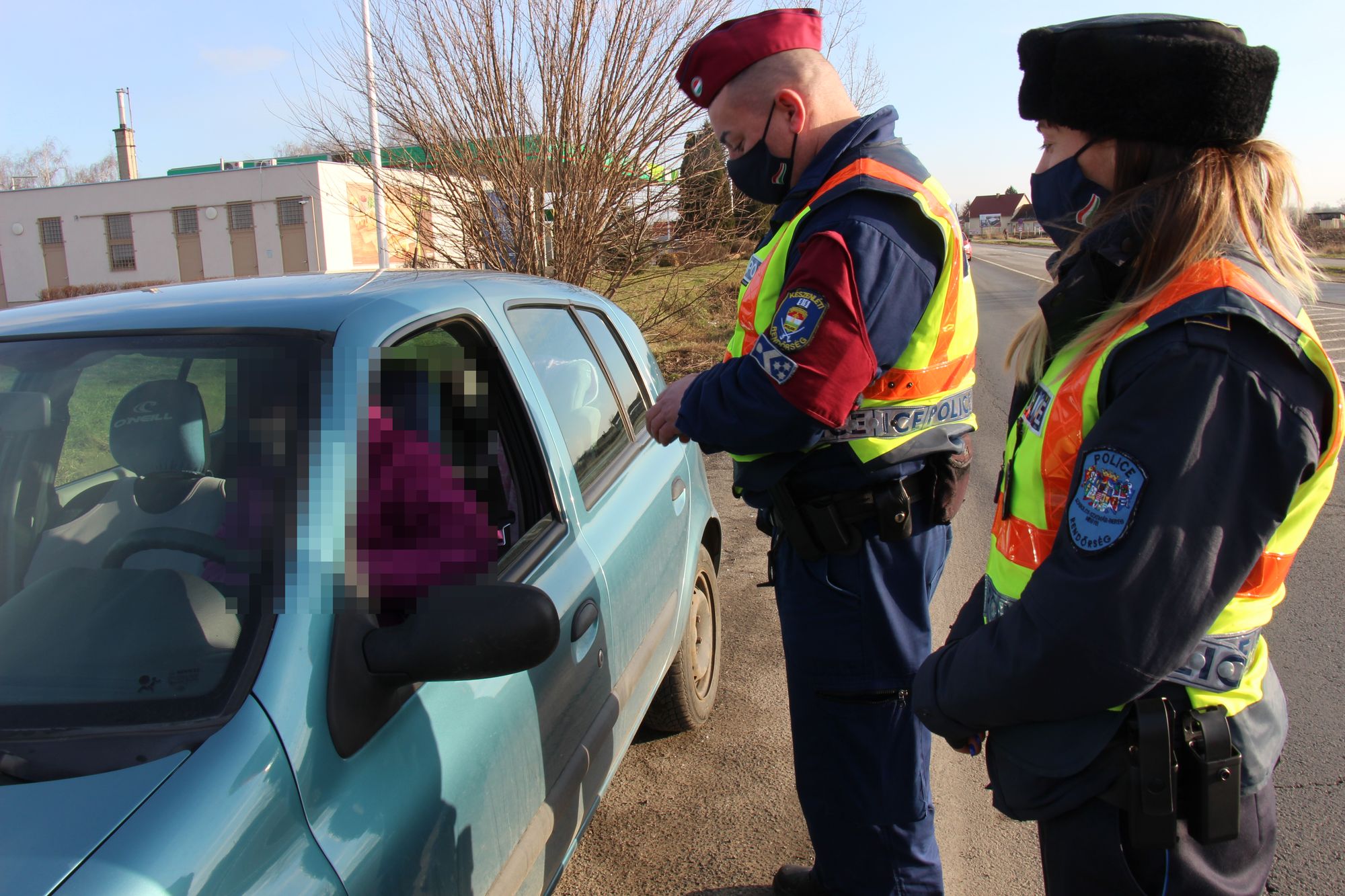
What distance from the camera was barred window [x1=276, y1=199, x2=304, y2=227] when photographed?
128ft

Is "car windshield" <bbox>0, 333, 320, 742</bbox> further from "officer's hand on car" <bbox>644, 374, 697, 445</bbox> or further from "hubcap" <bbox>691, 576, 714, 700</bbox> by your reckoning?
"hubcap" <bbox>691, 576, 714, 700</bbox>

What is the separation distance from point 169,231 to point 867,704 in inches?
1828

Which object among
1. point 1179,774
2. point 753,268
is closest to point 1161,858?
point 1179,774

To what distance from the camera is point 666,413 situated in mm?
2207

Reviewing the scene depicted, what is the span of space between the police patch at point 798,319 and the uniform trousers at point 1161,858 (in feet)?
3.20

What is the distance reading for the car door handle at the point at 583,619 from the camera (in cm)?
203

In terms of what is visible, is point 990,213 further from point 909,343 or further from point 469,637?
point 469,637

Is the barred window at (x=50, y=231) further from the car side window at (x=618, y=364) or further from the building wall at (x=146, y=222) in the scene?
the car side window at (x=618, y=364)

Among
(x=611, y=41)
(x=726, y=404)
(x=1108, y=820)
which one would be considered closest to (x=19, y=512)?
(x=726, y=404)

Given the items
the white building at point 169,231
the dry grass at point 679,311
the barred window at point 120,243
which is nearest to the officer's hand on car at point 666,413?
the dry grass at point 679,311

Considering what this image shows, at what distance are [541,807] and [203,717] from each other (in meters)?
0.79

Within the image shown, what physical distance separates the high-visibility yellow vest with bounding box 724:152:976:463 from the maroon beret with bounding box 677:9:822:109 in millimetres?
393

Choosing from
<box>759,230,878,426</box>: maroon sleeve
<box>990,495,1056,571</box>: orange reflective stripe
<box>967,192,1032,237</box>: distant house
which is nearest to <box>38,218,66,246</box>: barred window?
<box>759,230,878,426</box>: maroon sleeve

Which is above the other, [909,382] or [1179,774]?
[909,382]
